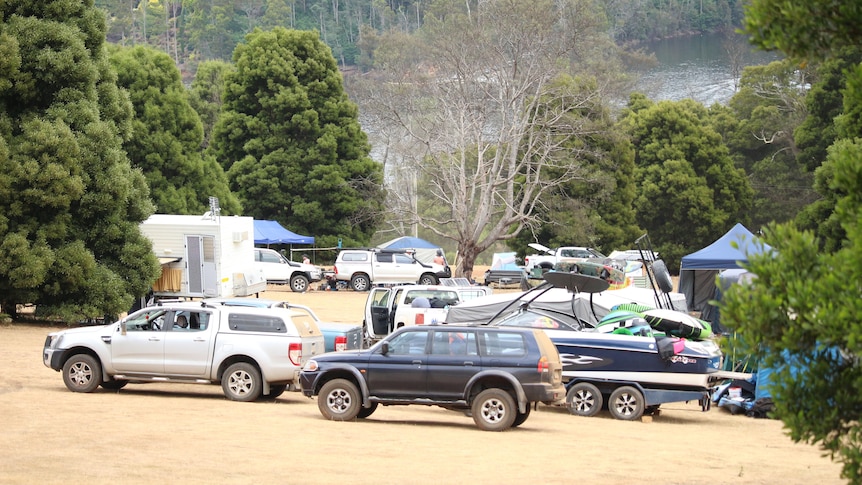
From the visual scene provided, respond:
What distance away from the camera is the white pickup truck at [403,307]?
72.0ft

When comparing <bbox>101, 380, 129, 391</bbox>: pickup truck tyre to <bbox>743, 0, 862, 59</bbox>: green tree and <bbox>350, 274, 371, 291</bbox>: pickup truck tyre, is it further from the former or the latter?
<bbox>350, 274, 371, 291</bbox>: pickup truck tyre

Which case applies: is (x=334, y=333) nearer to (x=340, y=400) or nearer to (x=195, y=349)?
(x=195, y=349)

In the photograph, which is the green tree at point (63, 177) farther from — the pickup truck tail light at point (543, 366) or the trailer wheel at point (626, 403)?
the pickup truck tail light at point (543, 366)

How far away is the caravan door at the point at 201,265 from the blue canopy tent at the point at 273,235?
1495 cm

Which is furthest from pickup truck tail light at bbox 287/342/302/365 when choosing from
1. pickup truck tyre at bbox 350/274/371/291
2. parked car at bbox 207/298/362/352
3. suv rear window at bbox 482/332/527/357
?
pickup truck tyre at bbox 350/274/371/291

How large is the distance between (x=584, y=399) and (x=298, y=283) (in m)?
25.7

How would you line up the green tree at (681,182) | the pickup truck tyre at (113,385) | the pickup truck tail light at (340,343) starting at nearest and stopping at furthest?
the pickup truck tyre at (113,385), the pickup truck tail light at (340,343), the green tree at (681,182)

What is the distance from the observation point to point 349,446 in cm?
1223

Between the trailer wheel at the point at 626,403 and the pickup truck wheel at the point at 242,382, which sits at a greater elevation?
the pickup truck wheel at the point at 242,382

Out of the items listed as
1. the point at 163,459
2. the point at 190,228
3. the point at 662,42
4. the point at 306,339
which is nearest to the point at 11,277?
the point at 190,228

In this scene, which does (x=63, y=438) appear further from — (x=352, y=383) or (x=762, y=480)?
(x=762, y=480)

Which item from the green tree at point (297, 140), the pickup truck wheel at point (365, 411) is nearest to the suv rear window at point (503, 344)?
the pickup truck wheel at point (365, 411)

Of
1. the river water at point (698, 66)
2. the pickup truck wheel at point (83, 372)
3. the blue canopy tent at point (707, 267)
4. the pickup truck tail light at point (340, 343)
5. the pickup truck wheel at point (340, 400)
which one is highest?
the river water at point (698, 66)

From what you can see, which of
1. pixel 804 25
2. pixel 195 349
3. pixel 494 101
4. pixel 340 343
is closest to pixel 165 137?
pixel 494 101
